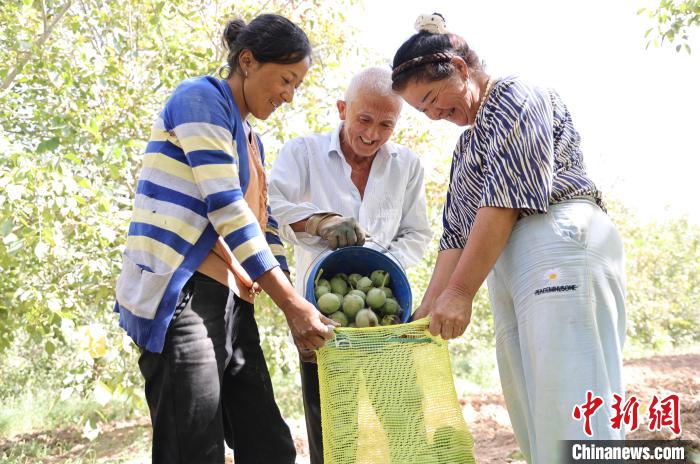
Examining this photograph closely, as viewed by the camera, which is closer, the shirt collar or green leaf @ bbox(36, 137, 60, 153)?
the shirt collar

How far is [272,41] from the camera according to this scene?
1.91 m

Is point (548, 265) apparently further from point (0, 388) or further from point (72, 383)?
point (0, 388)

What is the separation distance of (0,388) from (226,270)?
7.44 meters

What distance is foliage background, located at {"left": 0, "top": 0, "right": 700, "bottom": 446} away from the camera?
116 inches

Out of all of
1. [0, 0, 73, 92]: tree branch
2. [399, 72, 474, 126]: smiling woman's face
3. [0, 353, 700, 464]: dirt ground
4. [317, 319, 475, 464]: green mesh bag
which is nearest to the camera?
[317, 319, 475, 464]: green mesh bag

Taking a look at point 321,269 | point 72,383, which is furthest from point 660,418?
point 72,383

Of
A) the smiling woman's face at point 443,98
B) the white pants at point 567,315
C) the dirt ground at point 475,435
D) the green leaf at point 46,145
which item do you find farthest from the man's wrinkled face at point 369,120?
the dirt ground at point 475,435

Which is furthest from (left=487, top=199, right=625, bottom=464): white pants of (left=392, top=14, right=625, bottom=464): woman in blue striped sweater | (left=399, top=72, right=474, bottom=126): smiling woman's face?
(left=399, top=72, right=474, bottom=126): smiling woman's face

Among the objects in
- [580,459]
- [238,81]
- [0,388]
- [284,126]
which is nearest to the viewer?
[580,459]

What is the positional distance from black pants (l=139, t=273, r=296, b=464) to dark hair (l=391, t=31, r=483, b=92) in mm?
885

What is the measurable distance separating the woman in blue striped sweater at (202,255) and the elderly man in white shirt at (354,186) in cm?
47

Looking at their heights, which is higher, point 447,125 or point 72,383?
point 447,125

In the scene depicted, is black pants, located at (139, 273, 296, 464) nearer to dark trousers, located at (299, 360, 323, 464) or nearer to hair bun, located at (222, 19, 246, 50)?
dark trousers, located at (299, 360, 323, 464)

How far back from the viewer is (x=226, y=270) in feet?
6.13
